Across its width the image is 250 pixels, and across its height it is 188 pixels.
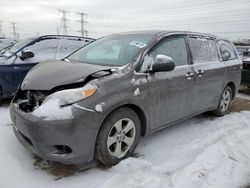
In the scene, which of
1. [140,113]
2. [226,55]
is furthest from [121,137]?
[226,55]

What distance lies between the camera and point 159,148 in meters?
3.60

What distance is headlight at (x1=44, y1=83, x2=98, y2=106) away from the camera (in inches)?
102

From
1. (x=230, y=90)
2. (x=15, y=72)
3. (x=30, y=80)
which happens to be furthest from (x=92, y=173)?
(x=230, y=90)

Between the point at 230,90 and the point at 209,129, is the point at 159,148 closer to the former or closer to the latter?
the point at 209,129

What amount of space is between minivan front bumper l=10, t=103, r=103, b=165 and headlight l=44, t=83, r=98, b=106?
0.37 feet

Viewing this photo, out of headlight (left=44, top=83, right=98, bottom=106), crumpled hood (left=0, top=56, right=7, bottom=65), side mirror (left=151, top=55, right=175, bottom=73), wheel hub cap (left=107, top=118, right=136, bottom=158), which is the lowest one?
wheel hub cap (left=107, top=118, right=136, bottom=158)

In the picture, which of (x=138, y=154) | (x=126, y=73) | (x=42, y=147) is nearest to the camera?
(x=42, y=147)

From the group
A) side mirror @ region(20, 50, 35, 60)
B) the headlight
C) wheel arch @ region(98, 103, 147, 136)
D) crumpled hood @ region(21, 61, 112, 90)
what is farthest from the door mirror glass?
side mirror @ region(20, 50, 35, 60)

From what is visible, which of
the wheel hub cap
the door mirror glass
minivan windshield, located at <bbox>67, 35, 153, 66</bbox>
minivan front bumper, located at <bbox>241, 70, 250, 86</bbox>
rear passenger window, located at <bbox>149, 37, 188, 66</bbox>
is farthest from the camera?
minivan front bumper, located at <bbox>241, 70, 250, 86</bbox>

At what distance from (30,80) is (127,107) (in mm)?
1235

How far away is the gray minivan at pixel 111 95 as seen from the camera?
260 cm

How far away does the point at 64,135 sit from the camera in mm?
2557

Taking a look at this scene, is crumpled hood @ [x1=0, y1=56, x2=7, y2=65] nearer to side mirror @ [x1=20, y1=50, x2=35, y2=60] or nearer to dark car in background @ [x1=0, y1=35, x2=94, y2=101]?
dark car in background @ [x1=0, y1=35, x2=94, y2=101]

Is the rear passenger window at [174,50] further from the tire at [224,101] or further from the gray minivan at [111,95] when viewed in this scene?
the tire at [224,101]
